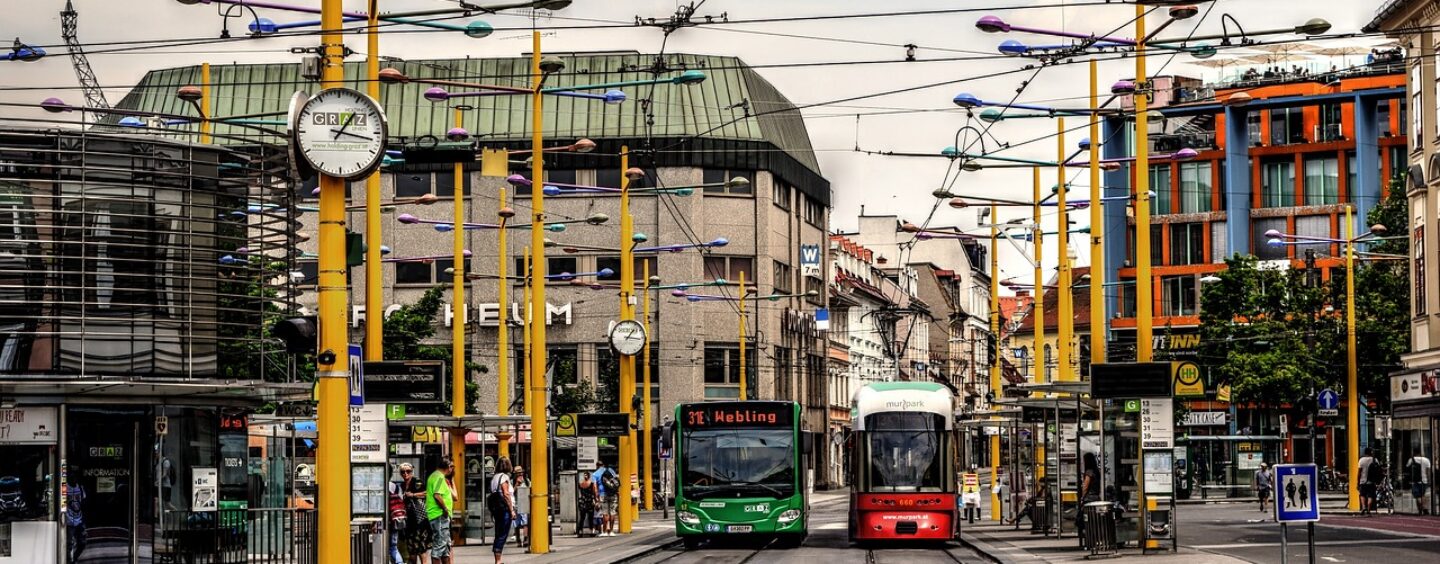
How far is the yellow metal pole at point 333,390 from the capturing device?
18469mm

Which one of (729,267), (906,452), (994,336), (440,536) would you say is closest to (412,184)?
(729,267)

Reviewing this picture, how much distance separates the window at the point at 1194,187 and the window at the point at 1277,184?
2.82 m

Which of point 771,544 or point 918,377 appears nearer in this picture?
point 771,544

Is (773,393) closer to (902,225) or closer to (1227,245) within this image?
(1227,245)

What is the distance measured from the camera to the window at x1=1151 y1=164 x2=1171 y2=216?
10381 cm

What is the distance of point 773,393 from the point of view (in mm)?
96500

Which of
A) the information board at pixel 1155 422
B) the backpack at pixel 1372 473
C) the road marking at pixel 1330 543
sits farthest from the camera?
the backpack at pixel 1372 473

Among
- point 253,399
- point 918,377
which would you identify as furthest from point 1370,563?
point 918,377

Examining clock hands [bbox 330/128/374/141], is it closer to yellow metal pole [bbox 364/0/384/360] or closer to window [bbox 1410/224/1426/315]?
yellow metal pole [bbox 364/0/384/360]

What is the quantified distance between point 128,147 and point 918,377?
112 meters

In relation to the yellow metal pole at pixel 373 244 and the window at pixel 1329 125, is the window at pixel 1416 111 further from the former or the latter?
the window at pixel 1329 125

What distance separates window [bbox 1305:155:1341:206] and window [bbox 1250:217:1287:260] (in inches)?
68.3

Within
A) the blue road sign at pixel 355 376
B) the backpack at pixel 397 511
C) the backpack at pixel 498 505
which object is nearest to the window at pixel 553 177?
the backpack at pixel 498 505

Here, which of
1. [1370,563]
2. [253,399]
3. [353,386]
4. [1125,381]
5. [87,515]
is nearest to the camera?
[353,386]
